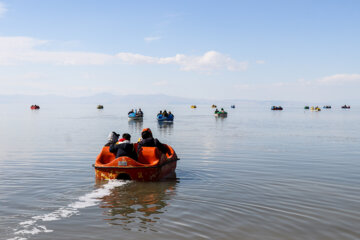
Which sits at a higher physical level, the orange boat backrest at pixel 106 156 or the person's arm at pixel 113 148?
the person's arm at pixel 113 148

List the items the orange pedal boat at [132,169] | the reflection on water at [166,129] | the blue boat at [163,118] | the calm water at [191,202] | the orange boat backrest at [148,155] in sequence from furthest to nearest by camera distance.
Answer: the blue boat at [163,118] → the reflection on water at [166,129] → the orange boat backrest at [148,155] → the orange pedal boat at [132,169] → the calm water at [191,202]

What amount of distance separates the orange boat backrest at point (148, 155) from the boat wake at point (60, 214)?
5.50ft

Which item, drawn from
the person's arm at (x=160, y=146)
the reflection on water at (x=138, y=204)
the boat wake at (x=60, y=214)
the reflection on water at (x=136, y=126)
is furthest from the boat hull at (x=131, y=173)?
the reflection on water at (x=136, y=126)

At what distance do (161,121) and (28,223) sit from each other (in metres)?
49.9

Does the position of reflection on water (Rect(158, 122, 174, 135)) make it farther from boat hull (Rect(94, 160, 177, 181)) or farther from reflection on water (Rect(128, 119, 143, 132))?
boat hull (Rect(94, 160, 177, 181))

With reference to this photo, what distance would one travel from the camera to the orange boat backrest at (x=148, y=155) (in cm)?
1422

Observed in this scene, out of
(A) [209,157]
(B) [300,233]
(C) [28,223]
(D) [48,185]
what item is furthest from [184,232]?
(A) [209,157]

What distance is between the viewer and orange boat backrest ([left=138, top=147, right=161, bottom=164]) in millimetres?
14219

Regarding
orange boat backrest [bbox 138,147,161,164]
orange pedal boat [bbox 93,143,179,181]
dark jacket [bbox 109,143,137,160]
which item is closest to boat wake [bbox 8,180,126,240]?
orange pedal boat [bbox 93,143,179,181]

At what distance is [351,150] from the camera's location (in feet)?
80.0

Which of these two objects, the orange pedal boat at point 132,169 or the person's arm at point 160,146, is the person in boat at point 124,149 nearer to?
the orange pedal boat at point 132,169

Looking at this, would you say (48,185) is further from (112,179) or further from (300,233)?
(300,233)

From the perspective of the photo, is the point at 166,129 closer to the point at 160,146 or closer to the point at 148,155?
the point at 160,146

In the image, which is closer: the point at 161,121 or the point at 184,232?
the point at 184,232
